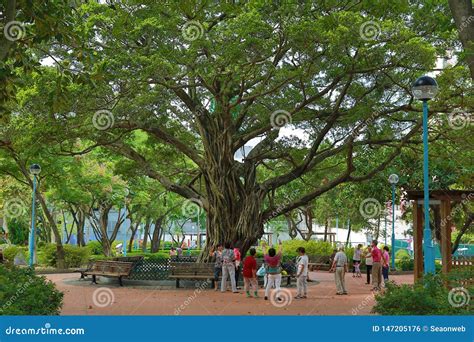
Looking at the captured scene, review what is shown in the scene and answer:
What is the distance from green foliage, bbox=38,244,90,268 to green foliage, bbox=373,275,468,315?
22002 mm

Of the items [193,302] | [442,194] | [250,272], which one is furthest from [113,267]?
[442,194]

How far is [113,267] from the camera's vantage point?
64.1 ft

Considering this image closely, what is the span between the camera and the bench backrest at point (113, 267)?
1920cm

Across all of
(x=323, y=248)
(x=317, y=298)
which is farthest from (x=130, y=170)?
(x=323, y=248)

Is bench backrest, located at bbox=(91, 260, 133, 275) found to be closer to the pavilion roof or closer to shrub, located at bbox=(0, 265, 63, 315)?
shrub, located at bbox=(0, 265, 63, 315)

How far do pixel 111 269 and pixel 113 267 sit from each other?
5.0 inches

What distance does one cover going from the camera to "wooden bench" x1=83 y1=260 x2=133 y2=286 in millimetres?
19087

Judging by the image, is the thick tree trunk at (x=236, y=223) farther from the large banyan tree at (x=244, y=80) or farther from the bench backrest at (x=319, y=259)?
the bench backrest at (x=319, y=259)

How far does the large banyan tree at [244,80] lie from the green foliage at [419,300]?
5942 mm

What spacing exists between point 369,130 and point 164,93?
7.19 meters

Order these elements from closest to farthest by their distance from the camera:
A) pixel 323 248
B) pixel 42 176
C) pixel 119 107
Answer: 1. pixel 119 107
2. pixel 42 176
3. pixel 323 248

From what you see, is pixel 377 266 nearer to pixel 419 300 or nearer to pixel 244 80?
pixel 244 80

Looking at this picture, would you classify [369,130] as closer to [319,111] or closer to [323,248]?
[319,111]

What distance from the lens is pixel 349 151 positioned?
1956cm
